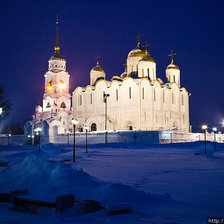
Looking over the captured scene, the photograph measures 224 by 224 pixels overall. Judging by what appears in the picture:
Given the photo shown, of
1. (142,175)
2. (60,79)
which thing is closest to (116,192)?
(142,175)

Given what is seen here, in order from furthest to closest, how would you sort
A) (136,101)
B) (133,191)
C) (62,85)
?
(62,85), (136,101), (133,191)

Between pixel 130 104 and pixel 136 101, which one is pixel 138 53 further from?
pixel 130 104

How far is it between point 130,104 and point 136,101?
95 cm

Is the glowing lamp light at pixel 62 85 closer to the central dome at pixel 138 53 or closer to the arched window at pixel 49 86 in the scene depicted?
the arched window at pixel 49 86

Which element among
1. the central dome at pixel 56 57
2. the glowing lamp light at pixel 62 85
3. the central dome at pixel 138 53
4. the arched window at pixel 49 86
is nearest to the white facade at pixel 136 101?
the central dome at pixel 138 53

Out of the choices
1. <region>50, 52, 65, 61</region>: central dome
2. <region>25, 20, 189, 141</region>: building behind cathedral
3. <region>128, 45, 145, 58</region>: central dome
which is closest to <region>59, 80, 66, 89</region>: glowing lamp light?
<region>25, 20, 189, 141</region>: building behind cathedral

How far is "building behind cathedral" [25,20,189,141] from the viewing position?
41.3 m

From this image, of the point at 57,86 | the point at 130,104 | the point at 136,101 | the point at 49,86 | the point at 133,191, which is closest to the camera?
the point at 133,191

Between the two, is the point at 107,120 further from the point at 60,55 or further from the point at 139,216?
the point at 139,216

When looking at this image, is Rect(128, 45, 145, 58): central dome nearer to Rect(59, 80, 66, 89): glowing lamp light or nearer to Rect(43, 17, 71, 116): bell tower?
Rect(43, 17, 71, 116): bell tower

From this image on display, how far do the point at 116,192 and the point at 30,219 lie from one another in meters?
2.08

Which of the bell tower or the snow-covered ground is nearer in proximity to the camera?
the snow-covered ground

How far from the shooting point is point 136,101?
41.2 meters

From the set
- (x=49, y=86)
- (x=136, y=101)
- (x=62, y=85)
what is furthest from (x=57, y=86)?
(x=136, y=101)
